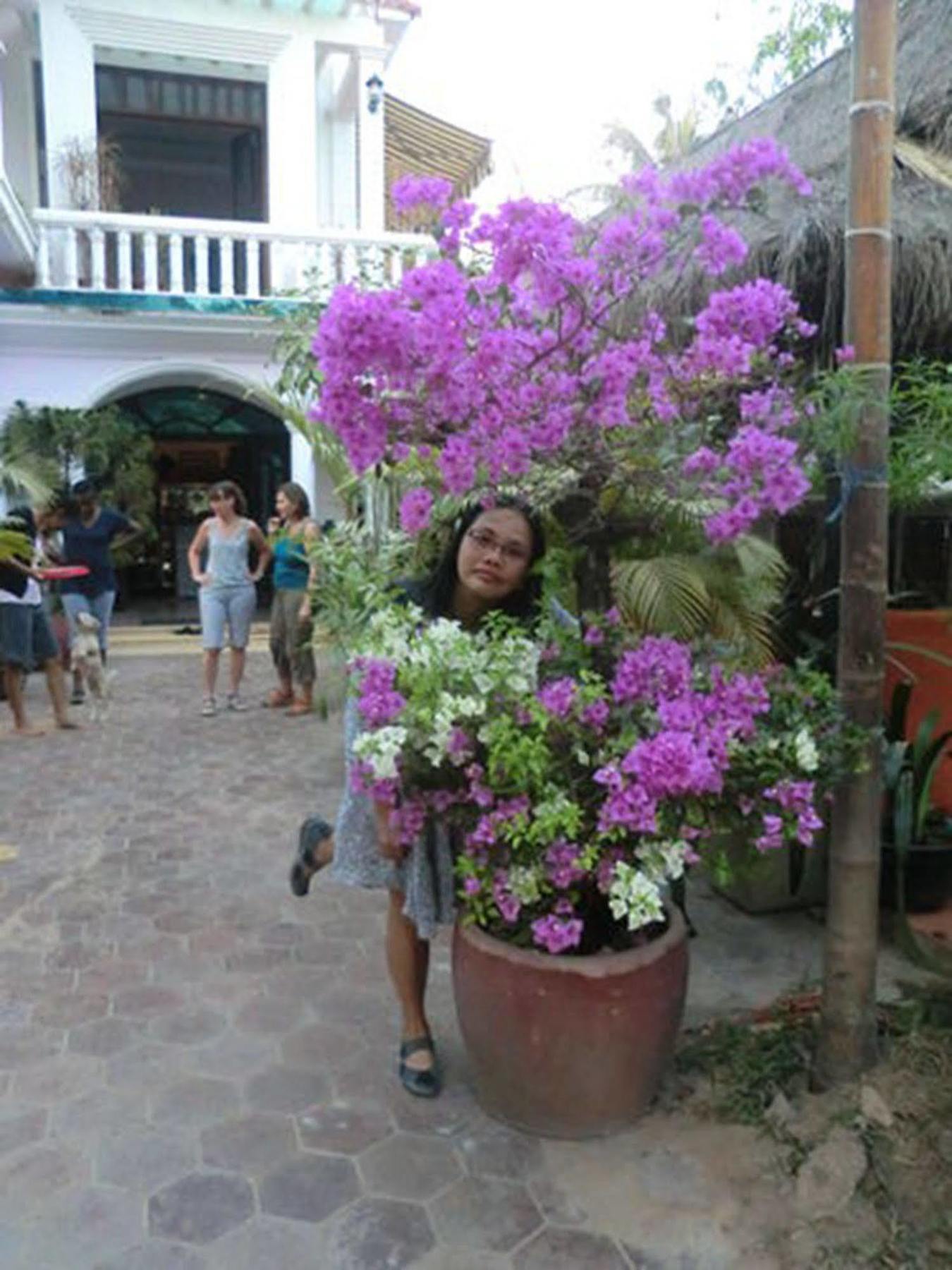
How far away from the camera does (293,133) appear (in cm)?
1222

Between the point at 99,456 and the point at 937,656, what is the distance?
358 inches

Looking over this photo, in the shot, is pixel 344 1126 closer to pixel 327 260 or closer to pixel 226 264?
pixel 226 264

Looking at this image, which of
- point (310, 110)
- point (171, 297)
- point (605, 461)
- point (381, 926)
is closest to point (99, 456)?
point (171, 297)

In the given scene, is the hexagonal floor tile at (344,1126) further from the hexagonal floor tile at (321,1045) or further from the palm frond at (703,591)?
the palm frond at (703,591)

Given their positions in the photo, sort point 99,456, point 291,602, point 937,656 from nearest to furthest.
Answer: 1. point 937,656
2. point 291,602
3. point 99,456

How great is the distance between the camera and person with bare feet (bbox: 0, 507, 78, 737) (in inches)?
257

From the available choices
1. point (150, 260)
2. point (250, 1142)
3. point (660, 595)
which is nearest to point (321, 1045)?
point (250, 1142)

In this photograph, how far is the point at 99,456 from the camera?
10438mm

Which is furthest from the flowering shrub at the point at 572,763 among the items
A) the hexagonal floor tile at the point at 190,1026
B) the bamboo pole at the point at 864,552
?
the hexagonal floor tile at the point at 190,1026

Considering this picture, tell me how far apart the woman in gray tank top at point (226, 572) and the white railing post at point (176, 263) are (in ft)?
15.5

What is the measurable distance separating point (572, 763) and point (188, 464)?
1376 centimetres

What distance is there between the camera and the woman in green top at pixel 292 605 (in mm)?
7094

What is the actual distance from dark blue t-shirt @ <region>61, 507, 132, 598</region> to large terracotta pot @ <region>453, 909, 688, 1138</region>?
19.0ft

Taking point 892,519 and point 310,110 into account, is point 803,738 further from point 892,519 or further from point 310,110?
point 310,110
